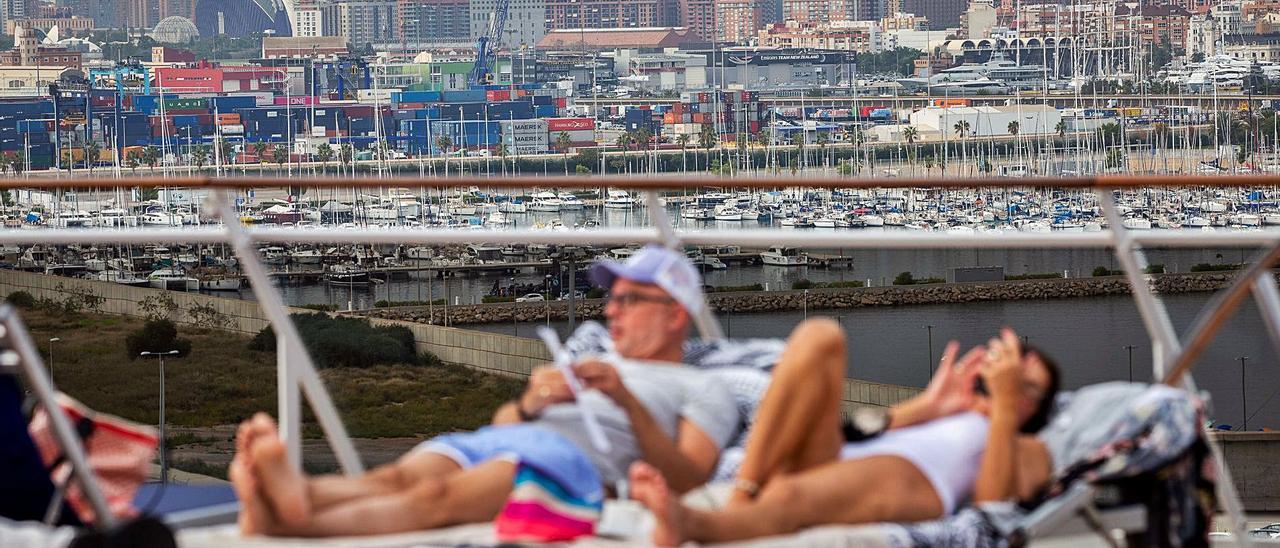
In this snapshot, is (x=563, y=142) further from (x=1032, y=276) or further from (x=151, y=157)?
(x=1032, y=276)

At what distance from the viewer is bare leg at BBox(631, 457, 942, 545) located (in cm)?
119

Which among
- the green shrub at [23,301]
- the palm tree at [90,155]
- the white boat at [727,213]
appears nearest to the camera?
the green shrub at [23,301]

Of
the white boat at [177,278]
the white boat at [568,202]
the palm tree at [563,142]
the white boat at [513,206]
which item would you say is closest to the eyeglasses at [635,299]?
the white boat at [177,278]

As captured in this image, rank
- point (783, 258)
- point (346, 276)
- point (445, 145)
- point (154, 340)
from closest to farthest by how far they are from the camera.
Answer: point (154, 340)
point (783, 258)
point (346, 276)
point (445, 145)

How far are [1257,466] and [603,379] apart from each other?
17.1 m

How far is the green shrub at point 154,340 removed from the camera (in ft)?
21.7

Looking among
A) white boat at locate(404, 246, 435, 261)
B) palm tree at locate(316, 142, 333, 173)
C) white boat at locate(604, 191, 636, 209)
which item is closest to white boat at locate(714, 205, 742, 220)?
white boat at locate(604, 191, 636, 209)

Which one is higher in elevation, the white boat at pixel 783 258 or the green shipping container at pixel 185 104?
the green shipping container at pixel 185 104

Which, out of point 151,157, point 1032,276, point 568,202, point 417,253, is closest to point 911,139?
point 568,202

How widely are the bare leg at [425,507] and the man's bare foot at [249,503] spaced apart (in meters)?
0.01

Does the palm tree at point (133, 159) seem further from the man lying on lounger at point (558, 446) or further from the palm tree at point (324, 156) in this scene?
the man lying on lounger at point (558, 446)

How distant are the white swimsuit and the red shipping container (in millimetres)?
47536

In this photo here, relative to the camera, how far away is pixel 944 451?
4.24 ft

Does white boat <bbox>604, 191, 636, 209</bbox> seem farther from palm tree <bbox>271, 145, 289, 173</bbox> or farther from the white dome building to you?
the white dome building
